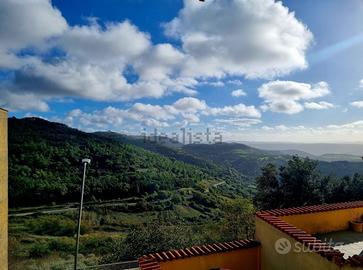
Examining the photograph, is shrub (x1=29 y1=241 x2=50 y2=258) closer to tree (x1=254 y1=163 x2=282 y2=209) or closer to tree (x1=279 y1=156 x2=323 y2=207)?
tree (x1=254 y1=163 x2=282 y2=209)

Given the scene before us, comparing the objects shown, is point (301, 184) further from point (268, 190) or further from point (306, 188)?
point (268, 190)

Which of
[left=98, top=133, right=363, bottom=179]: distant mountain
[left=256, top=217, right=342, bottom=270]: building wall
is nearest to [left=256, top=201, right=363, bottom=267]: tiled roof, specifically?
[left=256, top=217, right=342, bottom=270]: building wall

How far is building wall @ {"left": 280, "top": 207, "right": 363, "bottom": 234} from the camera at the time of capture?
24.7 feet

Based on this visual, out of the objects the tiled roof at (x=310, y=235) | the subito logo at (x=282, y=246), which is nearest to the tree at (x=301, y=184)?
the tiled roof at (x=310, y=235)

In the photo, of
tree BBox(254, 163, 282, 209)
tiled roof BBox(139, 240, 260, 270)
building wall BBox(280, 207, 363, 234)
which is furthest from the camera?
tree BBox(254, 163, 282, 209)

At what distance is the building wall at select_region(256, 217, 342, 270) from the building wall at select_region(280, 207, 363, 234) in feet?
2.52

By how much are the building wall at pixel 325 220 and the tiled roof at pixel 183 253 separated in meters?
1.21

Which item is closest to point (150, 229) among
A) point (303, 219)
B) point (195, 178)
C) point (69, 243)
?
point (303, 219)

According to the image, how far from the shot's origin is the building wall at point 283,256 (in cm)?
494

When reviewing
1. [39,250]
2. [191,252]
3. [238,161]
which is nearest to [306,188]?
[191,252]

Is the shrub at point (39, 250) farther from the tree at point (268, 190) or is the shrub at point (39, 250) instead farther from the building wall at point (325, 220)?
the building wall at point (325, 220)

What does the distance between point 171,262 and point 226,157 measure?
609 feet

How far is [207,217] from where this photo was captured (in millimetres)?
65938

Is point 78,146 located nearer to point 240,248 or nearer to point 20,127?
point 20,127
